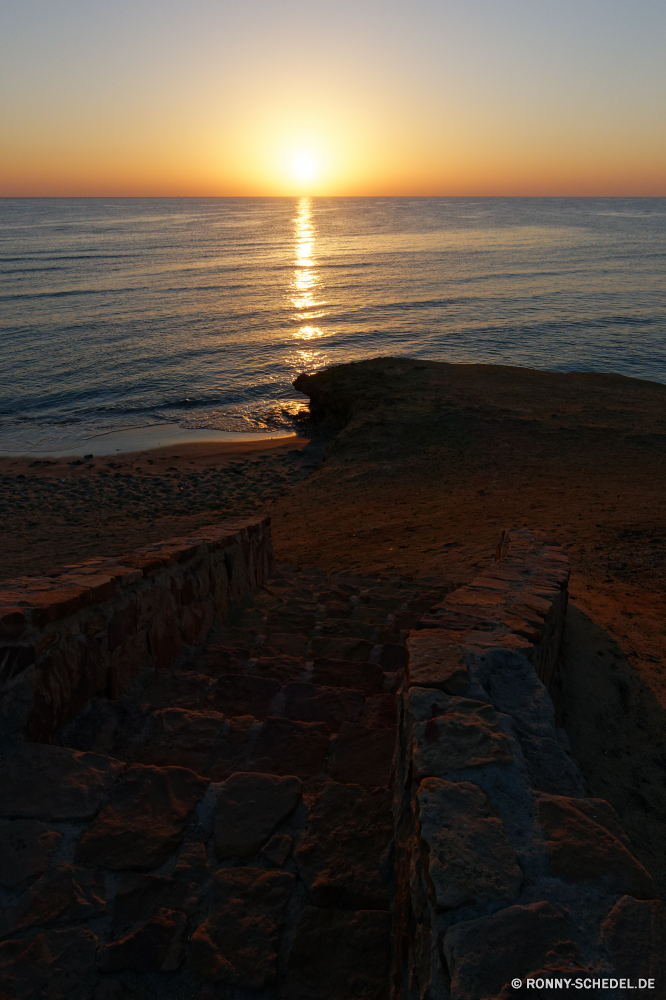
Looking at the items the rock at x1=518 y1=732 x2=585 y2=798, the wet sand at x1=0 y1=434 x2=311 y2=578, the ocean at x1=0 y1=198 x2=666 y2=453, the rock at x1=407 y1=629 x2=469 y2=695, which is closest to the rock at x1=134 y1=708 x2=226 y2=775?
the rock at x1=407 y1=629 x2=469 y2=695

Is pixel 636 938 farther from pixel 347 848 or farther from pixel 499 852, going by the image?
pixel 347 848

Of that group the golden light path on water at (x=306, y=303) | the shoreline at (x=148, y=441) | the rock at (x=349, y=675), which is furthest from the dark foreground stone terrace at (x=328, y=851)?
the golden light path on water at (x=306, y=303)

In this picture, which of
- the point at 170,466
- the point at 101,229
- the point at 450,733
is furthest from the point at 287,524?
the point at 101,229

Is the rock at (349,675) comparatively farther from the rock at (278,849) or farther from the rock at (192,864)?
the rock at (192,864)

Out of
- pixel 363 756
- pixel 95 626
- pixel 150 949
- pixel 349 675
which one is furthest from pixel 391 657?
pixel 150 949

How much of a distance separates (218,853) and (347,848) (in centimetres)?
46

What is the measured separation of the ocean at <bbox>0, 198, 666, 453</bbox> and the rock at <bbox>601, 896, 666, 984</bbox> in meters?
16.7

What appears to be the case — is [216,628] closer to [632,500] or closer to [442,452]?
[632,500]

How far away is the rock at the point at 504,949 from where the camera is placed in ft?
4.46

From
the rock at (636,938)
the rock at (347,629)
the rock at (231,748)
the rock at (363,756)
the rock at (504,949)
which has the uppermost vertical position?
the rock at (504,949)

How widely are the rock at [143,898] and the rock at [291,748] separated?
65cm

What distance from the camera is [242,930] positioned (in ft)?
5.92

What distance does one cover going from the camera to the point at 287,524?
392 inches

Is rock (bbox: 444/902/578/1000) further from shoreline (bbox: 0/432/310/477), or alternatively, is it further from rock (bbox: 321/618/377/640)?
shoreline (bbox: 0/432/310/477)
